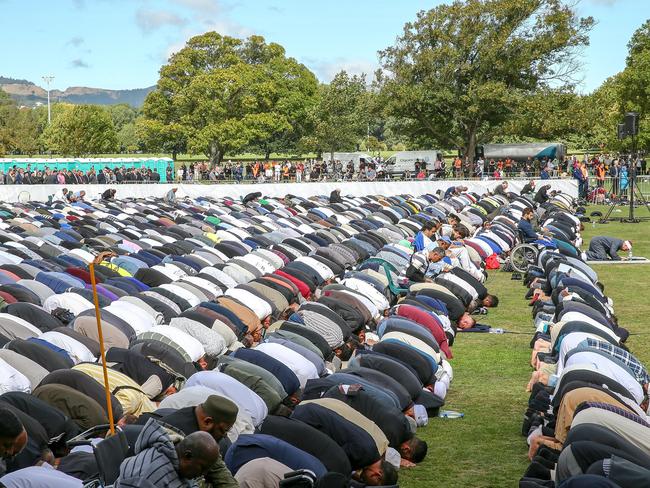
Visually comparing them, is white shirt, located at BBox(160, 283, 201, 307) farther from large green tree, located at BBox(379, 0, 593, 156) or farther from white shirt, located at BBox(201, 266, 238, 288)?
large green tree, located at BBox(379, 0, 593, 156)

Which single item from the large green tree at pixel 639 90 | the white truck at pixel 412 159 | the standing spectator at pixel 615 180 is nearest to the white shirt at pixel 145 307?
the standing spectator at pixel 615 180

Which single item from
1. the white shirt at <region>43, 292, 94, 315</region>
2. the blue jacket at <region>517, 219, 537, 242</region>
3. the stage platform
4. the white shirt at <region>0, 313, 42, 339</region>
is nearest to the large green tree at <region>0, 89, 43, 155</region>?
the stage platform

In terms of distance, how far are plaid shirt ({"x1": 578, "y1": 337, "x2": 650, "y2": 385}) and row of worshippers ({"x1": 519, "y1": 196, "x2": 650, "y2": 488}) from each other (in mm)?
10

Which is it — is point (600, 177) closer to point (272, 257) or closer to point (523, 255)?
point (523, 255)

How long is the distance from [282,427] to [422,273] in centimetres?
825

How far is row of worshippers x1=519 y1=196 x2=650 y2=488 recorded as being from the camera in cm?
663

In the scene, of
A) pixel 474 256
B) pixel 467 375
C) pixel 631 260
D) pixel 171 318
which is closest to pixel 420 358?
pixel 467 375

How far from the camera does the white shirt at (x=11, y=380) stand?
28.4ft

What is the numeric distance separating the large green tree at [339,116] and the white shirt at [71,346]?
4775 cm

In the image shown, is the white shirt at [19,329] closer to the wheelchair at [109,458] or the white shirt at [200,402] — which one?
the white shirt at [200,402]

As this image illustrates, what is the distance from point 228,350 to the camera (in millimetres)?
11500

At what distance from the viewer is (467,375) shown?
11.6 m

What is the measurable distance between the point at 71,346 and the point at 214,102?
5008 cm

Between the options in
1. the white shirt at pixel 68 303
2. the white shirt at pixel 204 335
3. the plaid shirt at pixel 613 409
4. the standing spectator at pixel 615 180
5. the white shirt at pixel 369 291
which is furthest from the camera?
the standing spectator at pixel 615 180
